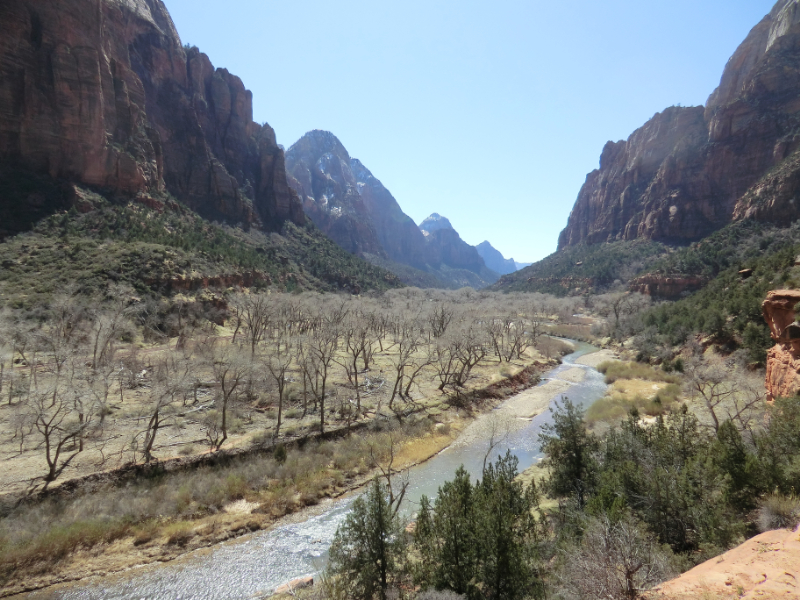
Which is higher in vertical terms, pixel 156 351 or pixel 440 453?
pixel 156 351

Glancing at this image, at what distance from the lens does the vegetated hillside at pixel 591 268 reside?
371ft

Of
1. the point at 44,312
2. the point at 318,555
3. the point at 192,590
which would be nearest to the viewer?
the point at 192,590

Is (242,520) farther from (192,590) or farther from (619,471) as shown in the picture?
(619,471)

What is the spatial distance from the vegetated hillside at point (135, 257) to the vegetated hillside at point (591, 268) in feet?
269

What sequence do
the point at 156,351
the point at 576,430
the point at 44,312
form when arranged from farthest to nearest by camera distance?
the point at 156,351
the point at 44,312
the point at 576,430

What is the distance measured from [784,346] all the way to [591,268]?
11286 cm

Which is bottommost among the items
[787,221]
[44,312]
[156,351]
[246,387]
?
[246,387]

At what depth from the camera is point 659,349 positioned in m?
44.7

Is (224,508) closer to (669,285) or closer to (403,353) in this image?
(403,353)

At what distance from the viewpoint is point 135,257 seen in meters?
49.4

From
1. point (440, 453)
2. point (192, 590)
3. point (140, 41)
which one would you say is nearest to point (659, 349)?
point (440, 453)

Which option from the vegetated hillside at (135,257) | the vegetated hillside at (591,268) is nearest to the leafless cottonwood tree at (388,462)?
the vegetated hillside at (135,257)

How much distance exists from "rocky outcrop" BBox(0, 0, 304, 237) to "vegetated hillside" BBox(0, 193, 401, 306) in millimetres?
7871

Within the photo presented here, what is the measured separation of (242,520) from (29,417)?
478 inches
